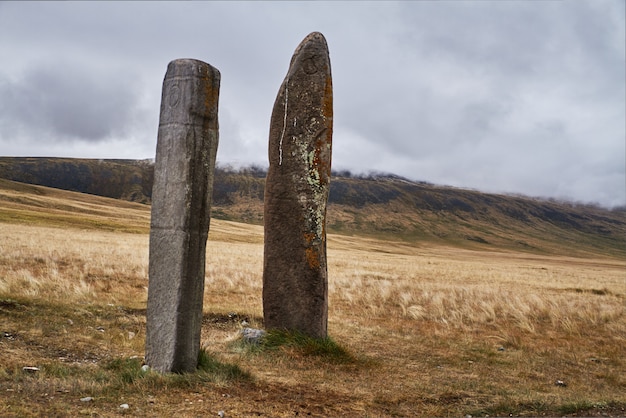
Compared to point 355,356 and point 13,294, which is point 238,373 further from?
point 13,294

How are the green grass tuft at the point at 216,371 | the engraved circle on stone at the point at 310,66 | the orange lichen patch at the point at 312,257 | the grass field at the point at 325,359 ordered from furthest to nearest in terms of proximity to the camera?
the engraved circle on stone at the point at 310,66 < the orange lichen patch at the point at 312,257 < the green grass tuft at the point at 216,371 < the grass field at the point at 325,359

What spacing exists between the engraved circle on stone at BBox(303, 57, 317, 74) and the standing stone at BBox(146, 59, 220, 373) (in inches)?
118

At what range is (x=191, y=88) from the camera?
267 inches

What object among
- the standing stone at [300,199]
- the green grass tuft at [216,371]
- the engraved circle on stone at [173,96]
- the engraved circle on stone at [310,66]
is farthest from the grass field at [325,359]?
the engraved circle on stone at [310,66]

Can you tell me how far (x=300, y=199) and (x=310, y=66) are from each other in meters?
2.51

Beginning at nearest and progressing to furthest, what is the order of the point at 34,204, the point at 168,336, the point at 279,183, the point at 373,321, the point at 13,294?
the point at 168,336, the point at 279,183, the point at 13,294, the point at 373,321, the point at 34,204

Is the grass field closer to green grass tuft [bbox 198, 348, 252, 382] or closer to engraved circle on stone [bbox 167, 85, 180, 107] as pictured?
green grass tuft [bbox 198, 348, 252, 382]

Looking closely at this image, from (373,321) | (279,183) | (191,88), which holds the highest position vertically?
(191,88)

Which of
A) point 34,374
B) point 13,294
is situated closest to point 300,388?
point 34,374

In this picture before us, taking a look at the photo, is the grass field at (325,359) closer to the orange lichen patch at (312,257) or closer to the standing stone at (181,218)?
the standing stone at (181,218)

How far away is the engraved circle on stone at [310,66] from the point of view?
31.3ft

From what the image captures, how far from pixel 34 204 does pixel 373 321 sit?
2998 inches

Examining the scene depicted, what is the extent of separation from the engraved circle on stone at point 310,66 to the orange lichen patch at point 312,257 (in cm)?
327

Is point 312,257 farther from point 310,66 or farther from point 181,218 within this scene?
point 310,66
